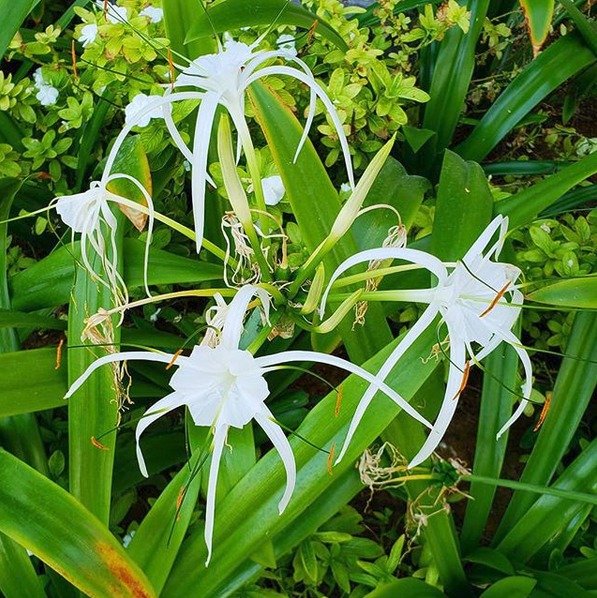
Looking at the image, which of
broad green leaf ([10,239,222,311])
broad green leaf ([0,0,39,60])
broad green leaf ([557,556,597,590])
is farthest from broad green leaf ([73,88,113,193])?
broad green leaf ([557,556,597,590])

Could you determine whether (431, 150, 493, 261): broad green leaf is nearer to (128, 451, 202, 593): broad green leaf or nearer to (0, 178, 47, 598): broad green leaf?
(128, 451, 202, 593): broad green leaf

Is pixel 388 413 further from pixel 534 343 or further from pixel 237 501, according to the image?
pixel 534 343

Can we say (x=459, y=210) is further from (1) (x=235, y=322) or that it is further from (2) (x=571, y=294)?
(1) (x=235, y=322)

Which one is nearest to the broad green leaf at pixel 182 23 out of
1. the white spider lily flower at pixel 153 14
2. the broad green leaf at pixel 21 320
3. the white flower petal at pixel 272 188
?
the white spider lily flower at pixel 153 14

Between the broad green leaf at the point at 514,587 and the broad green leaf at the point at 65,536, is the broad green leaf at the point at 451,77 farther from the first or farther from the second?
the broad green leaf at the point at 65,536

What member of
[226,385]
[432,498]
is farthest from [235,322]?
[432,498]

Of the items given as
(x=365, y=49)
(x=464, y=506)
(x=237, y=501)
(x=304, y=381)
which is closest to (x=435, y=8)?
(x=365, y=49)
